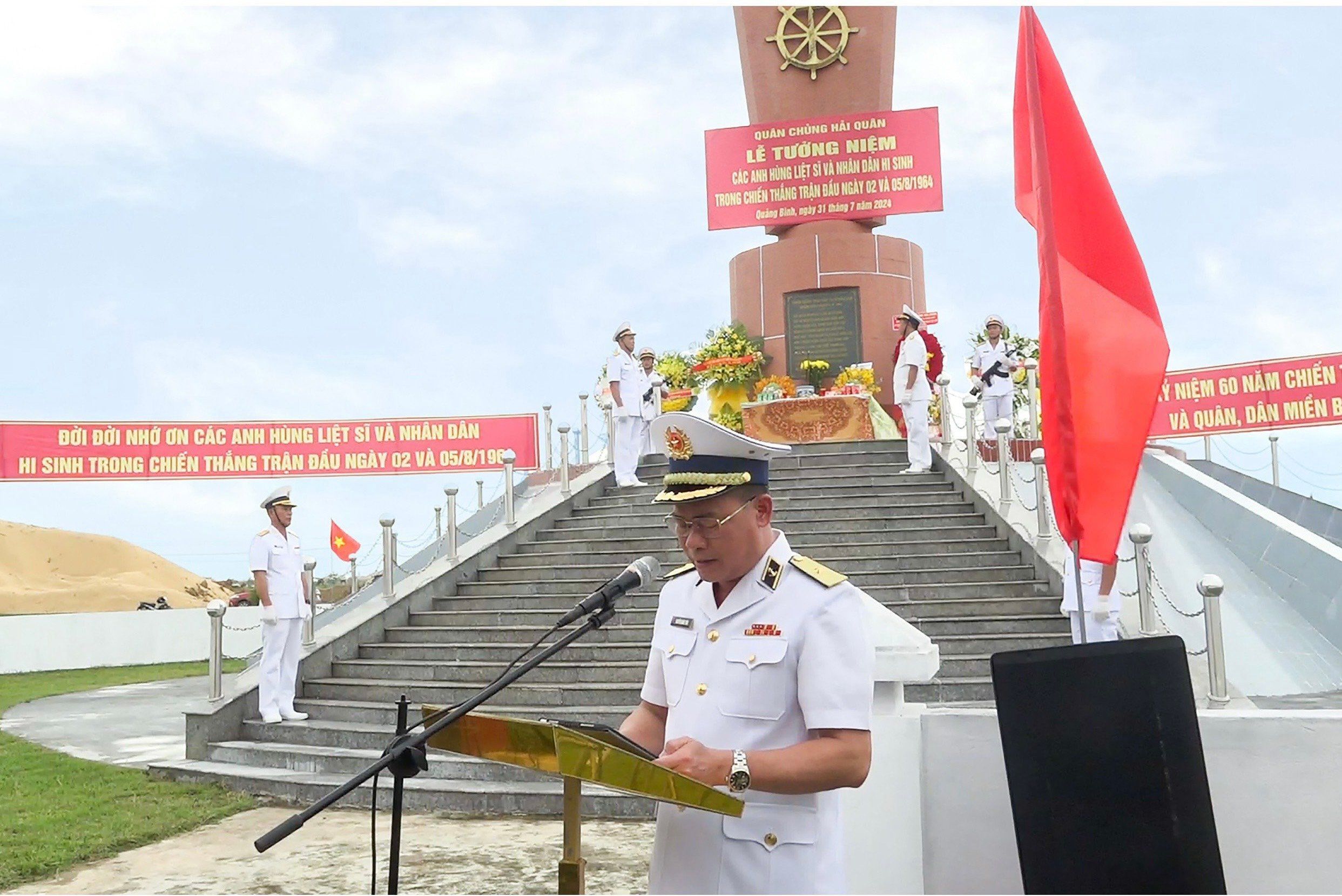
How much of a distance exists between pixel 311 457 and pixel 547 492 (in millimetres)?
10602

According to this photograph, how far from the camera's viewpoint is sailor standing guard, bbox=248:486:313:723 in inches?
308

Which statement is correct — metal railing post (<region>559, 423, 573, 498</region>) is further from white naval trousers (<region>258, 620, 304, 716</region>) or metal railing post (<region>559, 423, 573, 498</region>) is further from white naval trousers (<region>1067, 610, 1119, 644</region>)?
white naval trousers (<region>1067, 610, 1119, 644</region>)

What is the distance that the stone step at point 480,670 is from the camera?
25.4ft

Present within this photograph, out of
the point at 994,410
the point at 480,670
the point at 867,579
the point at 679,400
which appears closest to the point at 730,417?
the point at 679,400

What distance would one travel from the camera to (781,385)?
1538 cm

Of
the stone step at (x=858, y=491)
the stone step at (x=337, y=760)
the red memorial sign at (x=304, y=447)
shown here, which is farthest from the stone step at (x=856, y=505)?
the red memorial sign at (x=304, y=447)

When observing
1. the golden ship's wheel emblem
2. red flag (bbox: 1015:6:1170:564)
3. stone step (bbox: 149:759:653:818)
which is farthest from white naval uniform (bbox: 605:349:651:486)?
red flag (bbox: 1015:6:1170:564)

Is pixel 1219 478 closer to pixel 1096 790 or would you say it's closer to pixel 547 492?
pixel 547 492

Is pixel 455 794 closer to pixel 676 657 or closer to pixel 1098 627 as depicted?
pixel 1098 627

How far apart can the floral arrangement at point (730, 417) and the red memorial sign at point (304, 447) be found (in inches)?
256

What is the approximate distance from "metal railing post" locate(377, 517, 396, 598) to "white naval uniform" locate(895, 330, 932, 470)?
5590 mm

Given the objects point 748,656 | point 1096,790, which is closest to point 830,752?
→ point 748,656

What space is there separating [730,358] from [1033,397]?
4.65 meters

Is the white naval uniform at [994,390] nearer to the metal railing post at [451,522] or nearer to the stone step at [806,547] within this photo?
the stone step at [806,547]
